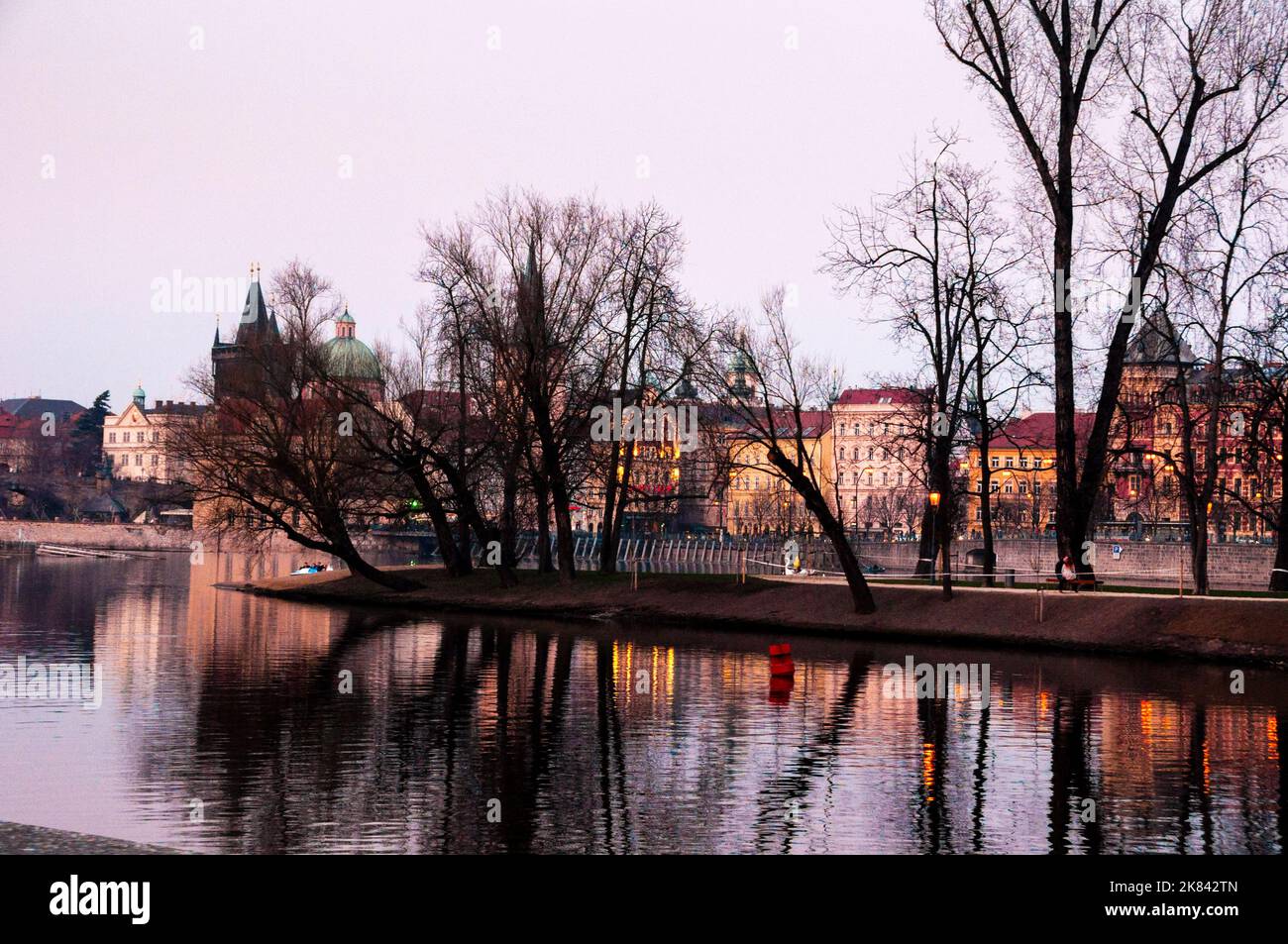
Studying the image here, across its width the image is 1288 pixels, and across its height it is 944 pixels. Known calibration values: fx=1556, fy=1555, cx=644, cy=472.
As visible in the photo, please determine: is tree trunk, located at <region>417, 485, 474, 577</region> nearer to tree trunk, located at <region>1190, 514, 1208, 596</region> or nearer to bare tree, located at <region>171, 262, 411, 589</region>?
bare tree, located at <region>171, 262, 411, 589</region>

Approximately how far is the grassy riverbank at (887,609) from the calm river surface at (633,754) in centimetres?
164

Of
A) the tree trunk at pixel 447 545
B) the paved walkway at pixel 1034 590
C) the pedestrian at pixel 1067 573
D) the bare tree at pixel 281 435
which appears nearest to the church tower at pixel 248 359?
the bare tree at pixel 281 435

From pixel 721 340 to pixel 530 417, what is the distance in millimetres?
15847

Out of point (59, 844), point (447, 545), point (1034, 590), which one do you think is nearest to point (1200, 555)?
point (1034, 590)

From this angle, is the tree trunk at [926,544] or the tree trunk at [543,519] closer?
the tree trunk at [926,544]

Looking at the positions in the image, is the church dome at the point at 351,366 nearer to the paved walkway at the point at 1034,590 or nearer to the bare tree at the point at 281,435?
the bare tree at the point at 281,435

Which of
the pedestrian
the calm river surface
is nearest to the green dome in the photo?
the calm river surface

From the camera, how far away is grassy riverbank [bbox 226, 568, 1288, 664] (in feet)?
131

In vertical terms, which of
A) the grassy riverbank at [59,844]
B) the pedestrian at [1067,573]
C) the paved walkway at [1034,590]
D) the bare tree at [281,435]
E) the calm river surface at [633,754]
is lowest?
the calm river surface at [633,754]

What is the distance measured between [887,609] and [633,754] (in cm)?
2739

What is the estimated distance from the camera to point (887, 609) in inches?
1959

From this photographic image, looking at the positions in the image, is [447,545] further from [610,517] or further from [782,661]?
[782,661]

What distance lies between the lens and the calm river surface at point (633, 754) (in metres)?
17.7
